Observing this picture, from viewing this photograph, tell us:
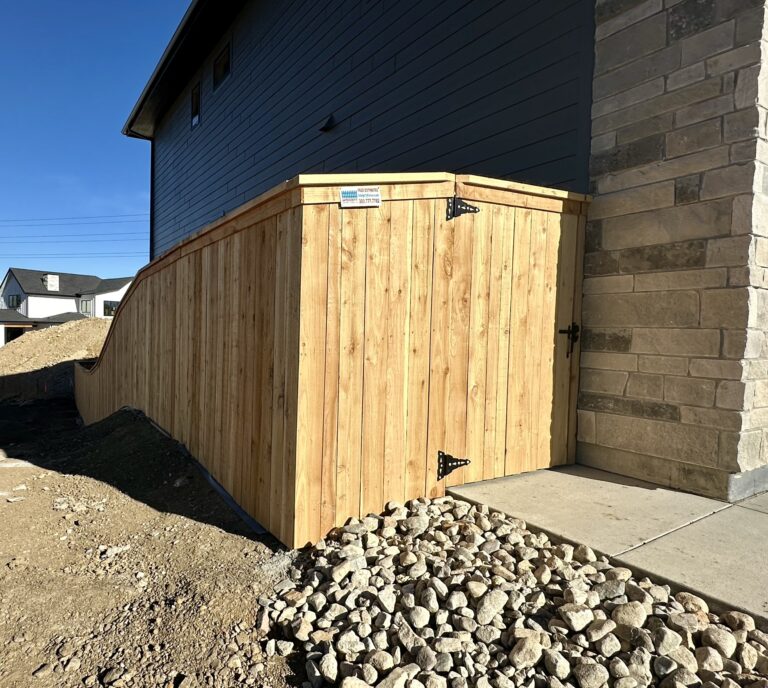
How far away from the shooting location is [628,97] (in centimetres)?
351

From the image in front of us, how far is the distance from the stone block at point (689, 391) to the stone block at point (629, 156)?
1428mm

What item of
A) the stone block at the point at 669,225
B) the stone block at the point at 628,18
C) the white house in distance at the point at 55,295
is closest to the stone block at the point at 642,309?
the stone block at the point at 669,225

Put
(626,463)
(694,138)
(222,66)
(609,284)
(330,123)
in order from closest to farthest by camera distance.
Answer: (694,138) < (626,463) < (609,284) < (330,123) < (222,66)

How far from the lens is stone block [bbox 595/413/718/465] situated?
3133 millimetres

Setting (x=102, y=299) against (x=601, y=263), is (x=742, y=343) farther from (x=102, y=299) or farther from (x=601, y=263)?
(x=102, y=299)

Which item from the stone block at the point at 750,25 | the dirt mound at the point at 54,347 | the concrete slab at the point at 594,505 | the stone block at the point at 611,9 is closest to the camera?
the concrete slab at the point at 594,505

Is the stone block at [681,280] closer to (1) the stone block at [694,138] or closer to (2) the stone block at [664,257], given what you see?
(2) the stone block at [664,257]

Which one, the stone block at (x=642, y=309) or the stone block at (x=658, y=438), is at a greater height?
the stone block at (x=642, y=309)

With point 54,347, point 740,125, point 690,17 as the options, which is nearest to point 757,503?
point 740,125

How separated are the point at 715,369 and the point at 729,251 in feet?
2.26

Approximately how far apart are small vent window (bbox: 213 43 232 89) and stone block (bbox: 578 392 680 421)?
9.00 meters

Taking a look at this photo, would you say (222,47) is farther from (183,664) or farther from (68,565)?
(183,664)

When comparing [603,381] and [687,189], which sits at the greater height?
[687,189]

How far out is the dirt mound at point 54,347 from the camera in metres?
17.0
